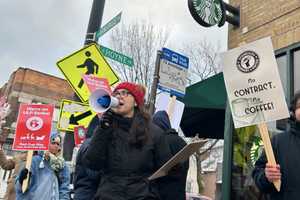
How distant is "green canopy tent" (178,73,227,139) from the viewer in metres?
6.23

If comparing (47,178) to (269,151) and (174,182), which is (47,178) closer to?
(174,182)

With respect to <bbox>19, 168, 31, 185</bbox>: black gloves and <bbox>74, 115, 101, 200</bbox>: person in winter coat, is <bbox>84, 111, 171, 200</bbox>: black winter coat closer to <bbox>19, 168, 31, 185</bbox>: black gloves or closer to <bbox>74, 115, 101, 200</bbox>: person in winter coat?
<bbox>74, 115, 101, 200</bbox>: person in winter coat

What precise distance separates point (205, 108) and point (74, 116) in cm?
237

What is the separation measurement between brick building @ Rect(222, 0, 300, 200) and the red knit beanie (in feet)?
10.1

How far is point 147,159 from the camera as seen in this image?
2.98 meters

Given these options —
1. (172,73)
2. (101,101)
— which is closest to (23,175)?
(172,73)

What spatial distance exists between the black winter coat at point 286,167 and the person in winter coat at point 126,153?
0.81 metres

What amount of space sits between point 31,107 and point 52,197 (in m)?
1.63

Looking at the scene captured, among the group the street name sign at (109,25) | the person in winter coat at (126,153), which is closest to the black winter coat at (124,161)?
the person in winter coat at (126,153)

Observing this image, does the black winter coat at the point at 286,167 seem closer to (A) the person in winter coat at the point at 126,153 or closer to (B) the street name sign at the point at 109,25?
(A) the person in winter coat at the point at 126,153

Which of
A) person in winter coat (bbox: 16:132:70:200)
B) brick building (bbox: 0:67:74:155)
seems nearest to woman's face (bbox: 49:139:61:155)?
person in winter coat (bbox: 16:132:70:200)

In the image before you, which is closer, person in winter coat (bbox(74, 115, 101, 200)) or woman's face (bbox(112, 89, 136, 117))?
woman's face (bbox(112, 89, 136, 117))

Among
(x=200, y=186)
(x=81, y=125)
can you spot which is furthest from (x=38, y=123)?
(x=200, y=186)

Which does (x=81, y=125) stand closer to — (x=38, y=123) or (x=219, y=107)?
(x=38, y=123)
